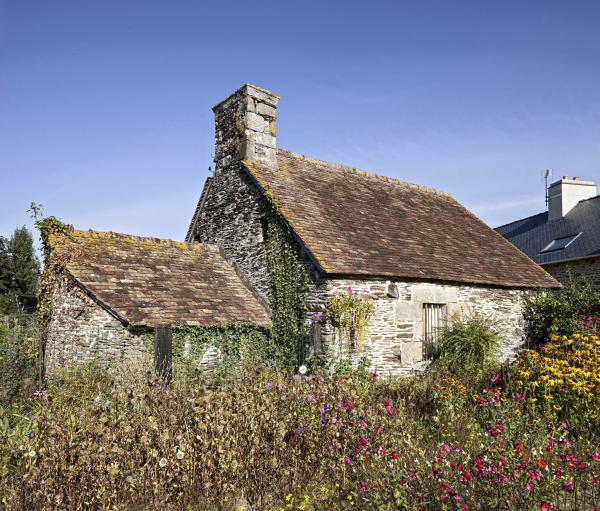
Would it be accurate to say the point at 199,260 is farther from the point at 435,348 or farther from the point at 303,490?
the point at 303,490

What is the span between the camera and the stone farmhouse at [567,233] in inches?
687

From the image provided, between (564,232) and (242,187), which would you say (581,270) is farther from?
(242,187)

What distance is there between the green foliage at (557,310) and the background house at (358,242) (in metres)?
0.41

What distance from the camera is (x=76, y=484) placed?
3.90 meters

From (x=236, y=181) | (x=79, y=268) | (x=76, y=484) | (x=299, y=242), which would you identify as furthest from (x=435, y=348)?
(x=76, y=484)

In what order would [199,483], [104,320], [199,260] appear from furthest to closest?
1. [199,260]
2. [104,320]
3. [199,483]

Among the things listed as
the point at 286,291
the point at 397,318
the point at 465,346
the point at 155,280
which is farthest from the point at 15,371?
the point at 465,346

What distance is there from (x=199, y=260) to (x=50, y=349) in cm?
388

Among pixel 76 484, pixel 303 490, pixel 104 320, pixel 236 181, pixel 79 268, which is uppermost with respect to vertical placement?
pixel 236 181

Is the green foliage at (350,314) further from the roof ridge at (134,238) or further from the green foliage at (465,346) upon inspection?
the roof ridge at (134,238)

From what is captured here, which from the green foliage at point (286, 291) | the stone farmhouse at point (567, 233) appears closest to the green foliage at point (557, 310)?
the stone farmhouse at point (567, 233)

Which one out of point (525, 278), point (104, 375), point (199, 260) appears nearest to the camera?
point (104, 375)

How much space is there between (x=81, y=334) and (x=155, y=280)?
5.94 feet

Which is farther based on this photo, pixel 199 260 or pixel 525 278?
pixel 525 278
